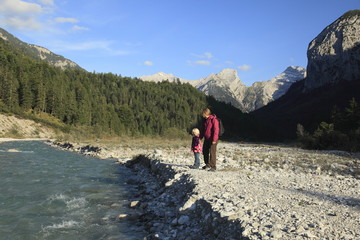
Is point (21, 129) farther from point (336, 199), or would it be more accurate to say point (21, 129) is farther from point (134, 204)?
point (336, 199)

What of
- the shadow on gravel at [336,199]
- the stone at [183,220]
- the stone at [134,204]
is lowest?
the stone at [134,204]

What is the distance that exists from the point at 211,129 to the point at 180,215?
5.08 m

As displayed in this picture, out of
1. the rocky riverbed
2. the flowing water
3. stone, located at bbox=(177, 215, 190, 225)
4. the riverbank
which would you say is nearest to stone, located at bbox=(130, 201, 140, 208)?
the rocky riverbed

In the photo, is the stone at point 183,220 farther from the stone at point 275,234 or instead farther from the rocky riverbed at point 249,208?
the stone at point 275,234

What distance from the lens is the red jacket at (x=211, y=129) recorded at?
12766mm

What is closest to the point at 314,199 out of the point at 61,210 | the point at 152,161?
the point at 61,210

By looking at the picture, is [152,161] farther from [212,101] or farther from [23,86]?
[212,101]

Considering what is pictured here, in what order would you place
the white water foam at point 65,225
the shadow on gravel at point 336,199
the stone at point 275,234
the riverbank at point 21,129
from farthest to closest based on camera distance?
1. the riverbank at point 21,129
2. the white water foam at point 65,225
3. the shadow on gravel at point 336,199
4. the stone at point 275,234

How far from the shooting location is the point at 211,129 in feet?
42.6

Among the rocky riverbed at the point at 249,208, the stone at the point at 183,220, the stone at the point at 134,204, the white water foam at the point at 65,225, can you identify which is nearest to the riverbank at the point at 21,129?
the stone at the point at 134,204

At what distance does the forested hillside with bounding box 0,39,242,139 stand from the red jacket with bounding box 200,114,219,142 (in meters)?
61.9

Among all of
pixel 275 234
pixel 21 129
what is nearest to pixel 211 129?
pixel 275 234

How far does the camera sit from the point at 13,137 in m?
72.1

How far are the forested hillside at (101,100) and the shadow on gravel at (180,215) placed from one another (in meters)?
61.5
